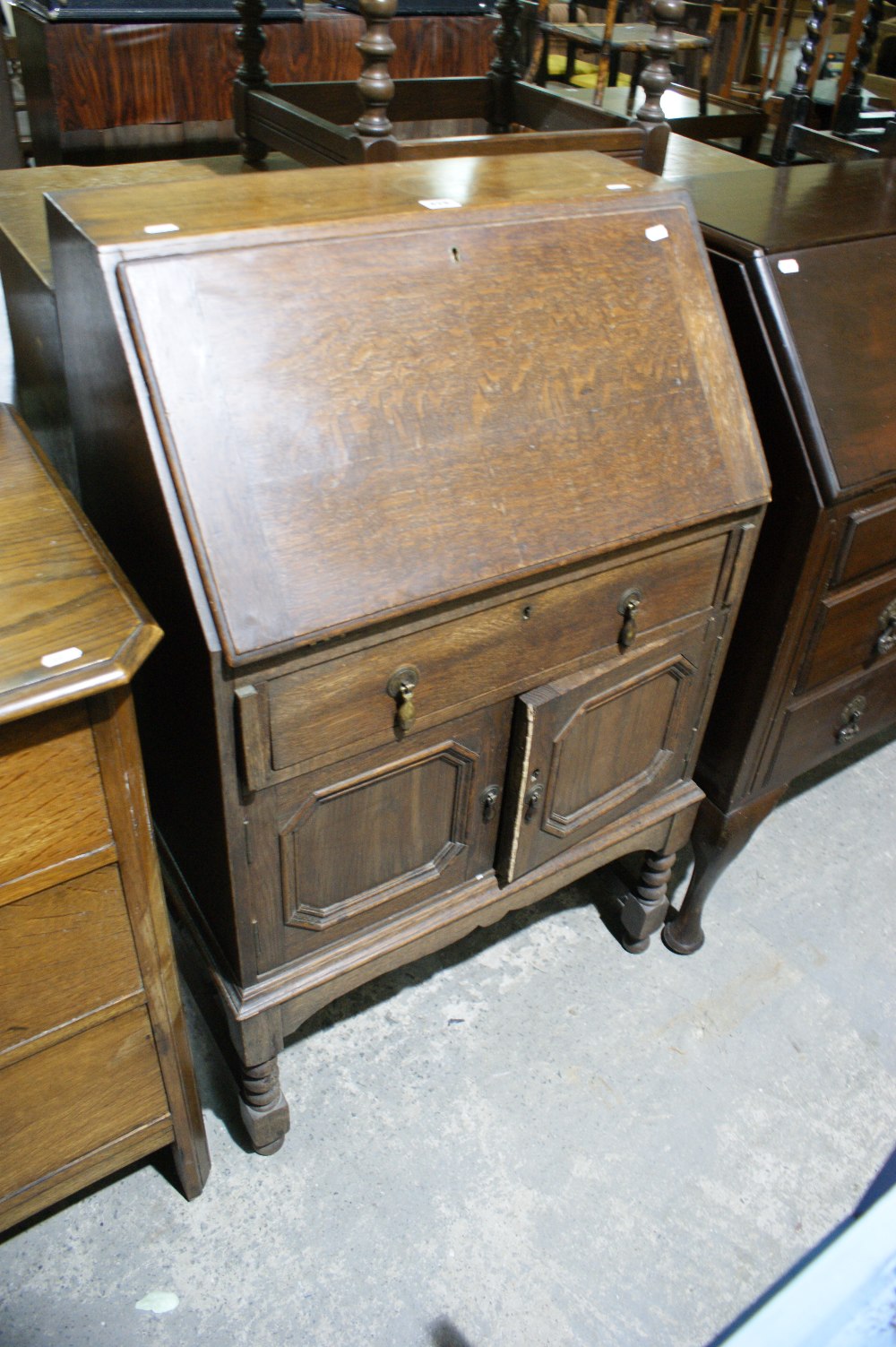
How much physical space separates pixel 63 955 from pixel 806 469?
3.57 ft

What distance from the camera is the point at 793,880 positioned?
2.02 metres

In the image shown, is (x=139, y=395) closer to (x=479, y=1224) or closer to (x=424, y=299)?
(x=424, y=299)

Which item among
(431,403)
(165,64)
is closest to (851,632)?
(431,403)

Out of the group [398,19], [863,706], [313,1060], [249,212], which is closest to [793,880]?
[863,706]

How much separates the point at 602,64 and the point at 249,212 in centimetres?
128

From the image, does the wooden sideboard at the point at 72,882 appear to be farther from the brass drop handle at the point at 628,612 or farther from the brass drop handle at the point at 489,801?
the brass drop handle at the point at 628,612

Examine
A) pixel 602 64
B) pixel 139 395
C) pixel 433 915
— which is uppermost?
pixel 602 64

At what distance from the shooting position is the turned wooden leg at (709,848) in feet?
5.55

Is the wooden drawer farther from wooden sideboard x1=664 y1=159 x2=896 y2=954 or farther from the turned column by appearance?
the turned column

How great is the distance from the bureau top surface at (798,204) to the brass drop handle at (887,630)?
0.57 m

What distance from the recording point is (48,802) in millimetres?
921

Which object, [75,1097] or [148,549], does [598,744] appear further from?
[75,1097]

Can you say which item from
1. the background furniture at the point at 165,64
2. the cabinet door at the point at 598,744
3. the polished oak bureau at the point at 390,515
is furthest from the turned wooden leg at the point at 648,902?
the background furniture at the point at 165,64

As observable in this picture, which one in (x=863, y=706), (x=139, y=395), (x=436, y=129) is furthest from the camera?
(x=436, y=129)
